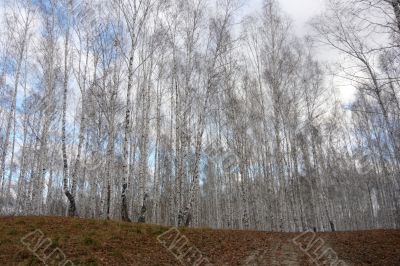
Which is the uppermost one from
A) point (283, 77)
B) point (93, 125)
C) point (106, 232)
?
point (283, 77)

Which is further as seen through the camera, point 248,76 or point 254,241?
point 248,76

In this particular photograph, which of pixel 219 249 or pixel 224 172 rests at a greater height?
pixel 224 172

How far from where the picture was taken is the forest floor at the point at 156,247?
7.63 metres

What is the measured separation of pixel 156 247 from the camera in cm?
895

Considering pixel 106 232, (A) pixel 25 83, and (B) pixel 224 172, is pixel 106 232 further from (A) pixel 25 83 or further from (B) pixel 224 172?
(B) pixel 224 172

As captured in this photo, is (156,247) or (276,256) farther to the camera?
(156,247)

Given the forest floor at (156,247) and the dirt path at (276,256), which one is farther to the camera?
the dirt path at (276,256)

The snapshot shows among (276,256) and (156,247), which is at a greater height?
(156,247)

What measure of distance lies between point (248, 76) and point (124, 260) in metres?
18.3

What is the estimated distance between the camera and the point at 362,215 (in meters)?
40.7

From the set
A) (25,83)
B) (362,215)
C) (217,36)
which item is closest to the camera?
(217,36)

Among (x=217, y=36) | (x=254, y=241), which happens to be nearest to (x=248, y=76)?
(x=217, y=36)

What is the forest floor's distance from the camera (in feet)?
25.0

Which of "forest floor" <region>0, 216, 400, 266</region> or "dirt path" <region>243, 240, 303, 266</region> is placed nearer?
"forest floor" <region>0, 216, 400, 266</region>
